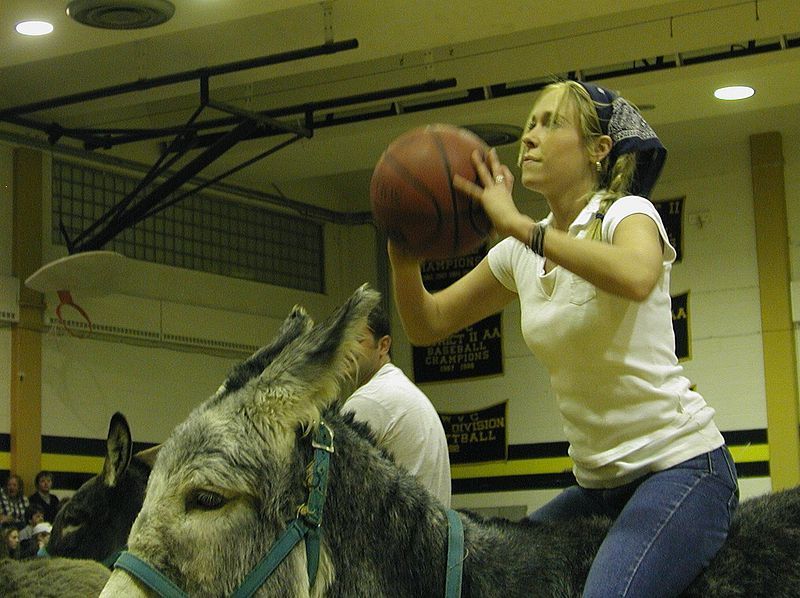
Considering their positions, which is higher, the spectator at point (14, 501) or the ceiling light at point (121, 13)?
the ceiling light at point (121, 13)

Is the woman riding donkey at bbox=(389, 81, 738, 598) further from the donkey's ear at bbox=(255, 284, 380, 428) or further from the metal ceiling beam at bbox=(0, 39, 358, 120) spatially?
the metal ceiling beam at bbox=(0, 39, 358, 120)

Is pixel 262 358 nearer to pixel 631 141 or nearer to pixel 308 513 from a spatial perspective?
pixel 308 513

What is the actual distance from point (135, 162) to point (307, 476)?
41.8ft

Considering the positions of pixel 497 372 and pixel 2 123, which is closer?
pixel 2 123

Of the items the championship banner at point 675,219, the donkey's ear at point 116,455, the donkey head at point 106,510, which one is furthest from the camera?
the championship banner at point 675,219

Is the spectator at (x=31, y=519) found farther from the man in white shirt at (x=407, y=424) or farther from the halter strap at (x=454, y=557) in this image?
the halter strap at (x=454, y=557)

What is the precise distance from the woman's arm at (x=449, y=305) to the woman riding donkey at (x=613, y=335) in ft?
0.16

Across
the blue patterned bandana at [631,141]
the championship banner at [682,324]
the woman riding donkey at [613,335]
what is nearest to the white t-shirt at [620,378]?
the woman riding donkey at [613,335]

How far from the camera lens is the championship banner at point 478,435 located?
1620 cm

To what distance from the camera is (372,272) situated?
17.5m

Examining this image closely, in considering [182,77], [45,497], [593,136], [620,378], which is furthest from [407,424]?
[45,497]

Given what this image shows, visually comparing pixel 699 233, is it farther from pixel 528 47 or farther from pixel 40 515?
pixel 40 515

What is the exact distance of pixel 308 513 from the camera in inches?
93.2

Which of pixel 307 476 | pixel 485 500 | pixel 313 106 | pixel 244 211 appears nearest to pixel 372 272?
pixel 244 211
